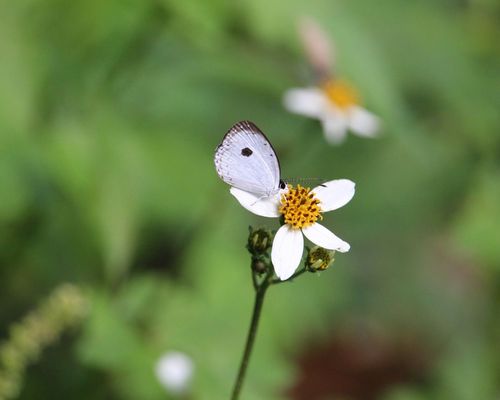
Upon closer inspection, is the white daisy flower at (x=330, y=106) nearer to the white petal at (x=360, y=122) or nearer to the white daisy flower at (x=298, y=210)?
the white petal at (x=360, y=122)

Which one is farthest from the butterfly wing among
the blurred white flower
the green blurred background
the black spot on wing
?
the blurred white flower

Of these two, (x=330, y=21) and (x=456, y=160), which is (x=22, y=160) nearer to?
(x=330, y=21)

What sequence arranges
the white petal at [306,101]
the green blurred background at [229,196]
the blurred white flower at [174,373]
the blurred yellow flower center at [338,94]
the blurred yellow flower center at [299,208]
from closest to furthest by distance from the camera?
the blurred yellow flower center at [299,208] < the blurred white flower at [174,373] < the green blurred background at [229,196] < the white petal at [306,101] < the blurred yellow flower center at [338,94]

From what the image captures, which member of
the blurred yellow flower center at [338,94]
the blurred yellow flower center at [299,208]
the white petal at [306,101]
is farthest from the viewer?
the blurred yellow flower center at [338,94]

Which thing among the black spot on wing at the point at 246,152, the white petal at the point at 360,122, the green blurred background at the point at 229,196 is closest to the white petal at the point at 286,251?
the black spot on wing at the point at 246,152

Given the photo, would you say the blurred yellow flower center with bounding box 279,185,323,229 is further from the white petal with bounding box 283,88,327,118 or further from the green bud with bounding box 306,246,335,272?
the white petal with bounding box 283,88,327,118

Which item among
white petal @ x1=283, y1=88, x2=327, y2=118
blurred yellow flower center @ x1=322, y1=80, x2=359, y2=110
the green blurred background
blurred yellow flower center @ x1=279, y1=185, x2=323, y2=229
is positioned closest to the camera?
blurred yellow flower center @ x1=279, y1=185, x2=323, y2=229
